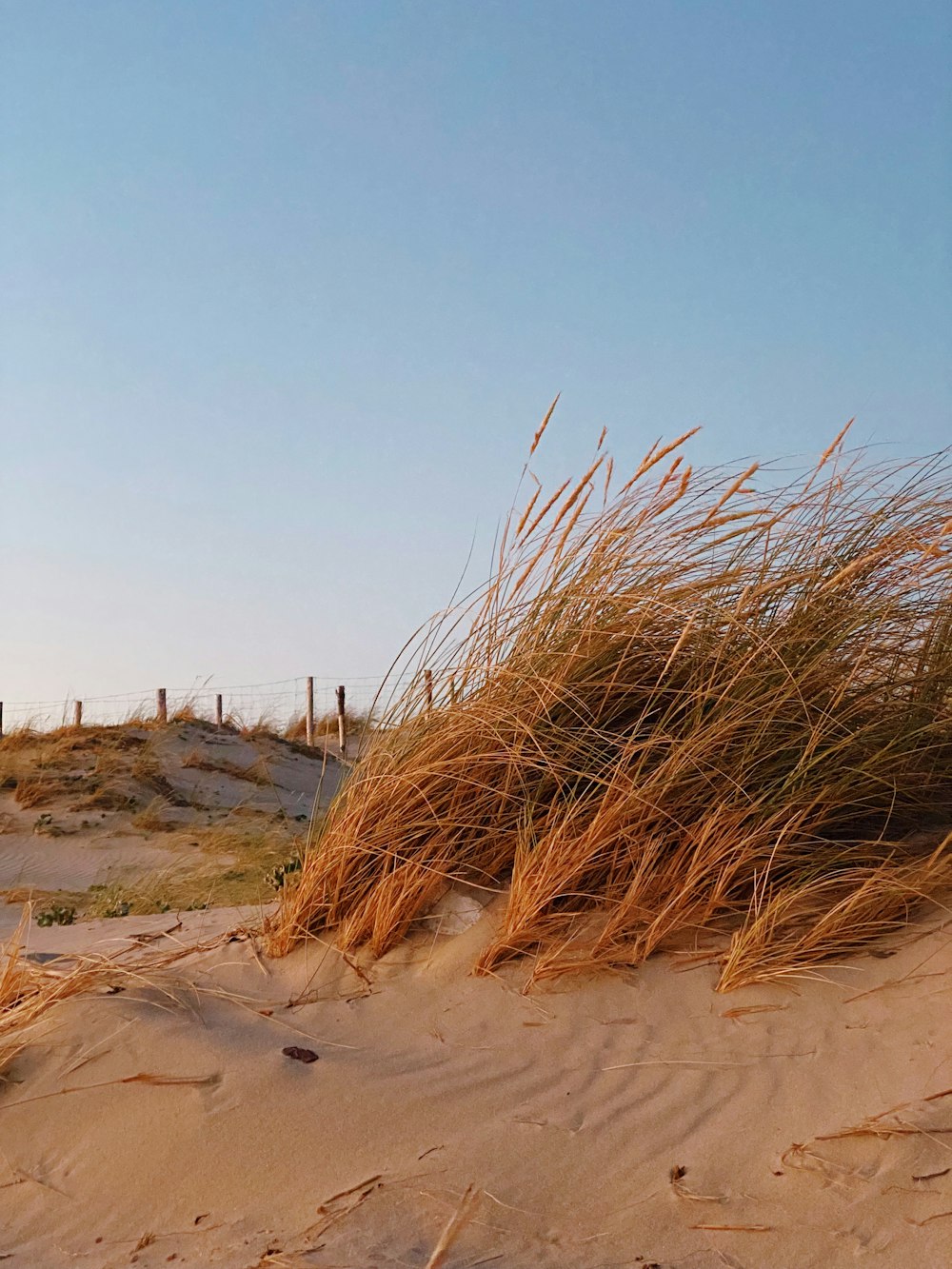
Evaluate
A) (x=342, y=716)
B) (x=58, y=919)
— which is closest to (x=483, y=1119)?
(x=58, y=919)

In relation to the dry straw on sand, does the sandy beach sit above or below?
below

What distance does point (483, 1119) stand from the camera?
8.70ft

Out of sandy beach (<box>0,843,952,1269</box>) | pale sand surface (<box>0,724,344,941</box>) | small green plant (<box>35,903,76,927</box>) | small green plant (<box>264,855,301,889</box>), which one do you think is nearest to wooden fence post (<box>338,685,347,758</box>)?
pale sand surface (<box>0,724,344,941</box>)

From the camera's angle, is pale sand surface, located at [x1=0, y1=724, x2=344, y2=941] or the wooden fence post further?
the wooden fence post

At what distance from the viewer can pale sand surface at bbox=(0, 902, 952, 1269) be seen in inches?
88.0

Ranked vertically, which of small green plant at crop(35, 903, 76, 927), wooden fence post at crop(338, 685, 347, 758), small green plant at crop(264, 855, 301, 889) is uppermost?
wooden fence post at crop(338, 685, 347, 758)

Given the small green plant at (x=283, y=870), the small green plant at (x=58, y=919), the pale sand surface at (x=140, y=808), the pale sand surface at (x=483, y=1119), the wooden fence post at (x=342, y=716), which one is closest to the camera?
the pale sand surface at (x=483, y=1119)

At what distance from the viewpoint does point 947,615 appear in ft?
11.9

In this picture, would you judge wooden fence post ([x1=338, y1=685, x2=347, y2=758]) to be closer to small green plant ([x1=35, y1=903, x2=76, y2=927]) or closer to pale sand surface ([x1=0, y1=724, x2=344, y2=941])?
pale sand surface ([x1=0, y1=724, x2=344, y2=941])

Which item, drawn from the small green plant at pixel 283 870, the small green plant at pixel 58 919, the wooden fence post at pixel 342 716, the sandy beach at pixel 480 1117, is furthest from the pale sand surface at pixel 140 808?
the wooden fence post at pixel 342 716

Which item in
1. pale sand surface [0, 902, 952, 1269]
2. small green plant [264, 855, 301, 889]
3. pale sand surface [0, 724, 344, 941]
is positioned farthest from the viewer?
pale sand surface [0, 724, 344, 941]

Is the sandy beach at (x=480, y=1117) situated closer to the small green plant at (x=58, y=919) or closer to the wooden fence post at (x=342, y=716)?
the small green plant at (x=58, y=919)

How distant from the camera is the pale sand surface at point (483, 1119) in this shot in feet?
7.33

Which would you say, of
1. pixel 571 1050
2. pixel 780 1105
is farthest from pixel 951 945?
pixel 571 1050
